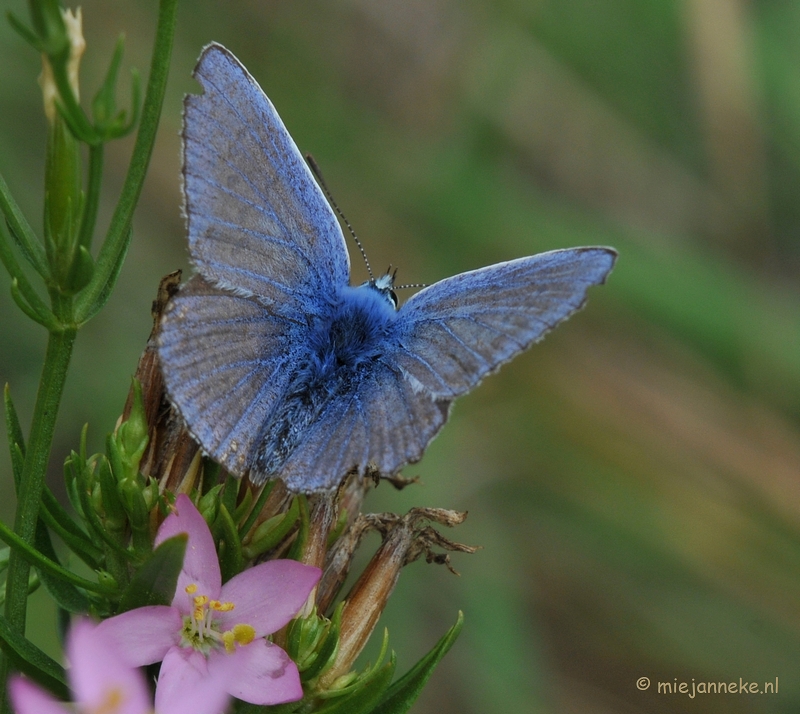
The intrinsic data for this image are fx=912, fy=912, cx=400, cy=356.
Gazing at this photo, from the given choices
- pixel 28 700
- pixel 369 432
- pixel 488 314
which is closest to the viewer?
pixel 28 700

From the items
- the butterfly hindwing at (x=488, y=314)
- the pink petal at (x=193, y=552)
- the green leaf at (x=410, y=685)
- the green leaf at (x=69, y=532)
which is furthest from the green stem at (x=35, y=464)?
the butterfly hindwing at (x=488, y=314)

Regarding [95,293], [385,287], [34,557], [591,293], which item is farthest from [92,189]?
[591,293]

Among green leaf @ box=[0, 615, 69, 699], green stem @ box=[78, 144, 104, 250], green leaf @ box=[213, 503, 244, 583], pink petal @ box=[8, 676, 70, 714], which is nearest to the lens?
pink petal @ box=[8, 676, 70, 714]

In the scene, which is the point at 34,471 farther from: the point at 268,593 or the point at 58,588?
the point at 268,593

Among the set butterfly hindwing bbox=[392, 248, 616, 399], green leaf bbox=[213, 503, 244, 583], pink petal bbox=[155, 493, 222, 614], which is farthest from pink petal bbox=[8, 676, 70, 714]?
butterfly hindwing bbox=[392, 248, 616, 399]

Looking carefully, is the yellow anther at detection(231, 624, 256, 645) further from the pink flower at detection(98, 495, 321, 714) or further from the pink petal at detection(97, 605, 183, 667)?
the pink petal at detection(97, 605, 183, 667)

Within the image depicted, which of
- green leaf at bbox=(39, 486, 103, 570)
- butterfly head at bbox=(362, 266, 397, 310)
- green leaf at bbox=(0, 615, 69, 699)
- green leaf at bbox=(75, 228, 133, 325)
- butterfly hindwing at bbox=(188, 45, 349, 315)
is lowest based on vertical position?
green leaf at bbox=(0, 615, 69, 699)

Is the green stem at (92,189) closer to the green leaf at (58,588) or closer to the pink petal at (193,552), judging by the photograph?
the pink petal at (193,552)
